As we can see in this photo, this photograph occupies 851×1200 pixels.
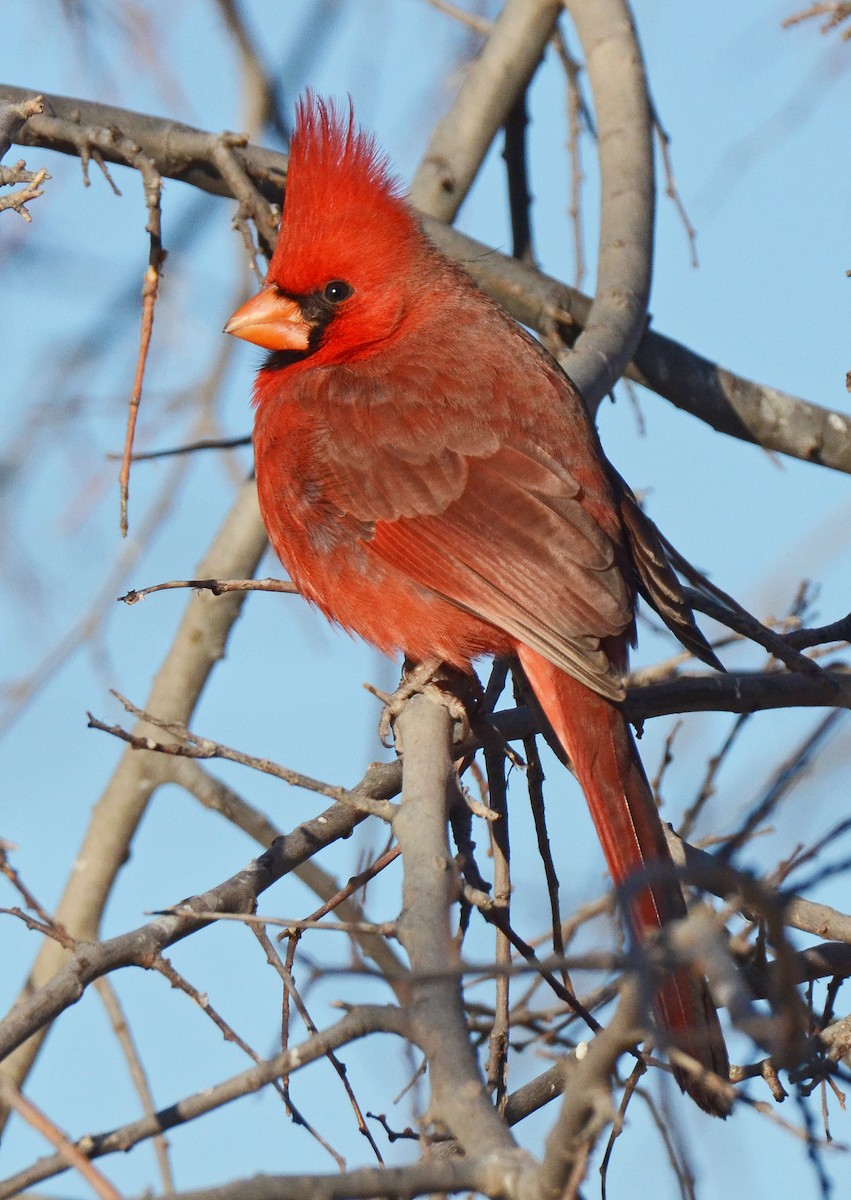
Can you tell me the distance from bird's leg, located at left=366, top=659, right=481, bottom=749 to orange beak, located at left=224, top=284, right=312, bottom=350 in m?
0.85

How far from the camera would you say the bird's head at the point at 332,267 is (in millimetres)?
3623

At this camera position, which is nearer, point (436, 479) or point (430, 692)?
point (430, 692)

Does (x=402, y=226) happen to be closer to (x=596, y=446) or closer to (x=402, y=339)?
(x=402, y=339)

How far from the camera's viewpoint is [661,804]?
3484mm

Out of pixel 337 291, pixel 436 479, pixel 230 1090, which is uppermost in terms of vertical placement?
pixel 337 291

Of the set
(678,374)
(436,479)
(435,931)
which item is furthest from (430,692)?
(678,374)

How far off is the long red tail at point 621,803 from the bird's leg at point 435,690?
0.48 feet

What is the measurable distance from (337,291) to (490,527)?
0.83 m

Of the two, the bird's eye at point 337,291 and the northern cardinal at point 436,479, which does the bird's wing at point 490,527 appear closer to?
the northern cardinal at point 436,479

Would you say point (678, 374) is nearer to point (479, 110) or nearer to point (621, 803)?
point (479, 110)

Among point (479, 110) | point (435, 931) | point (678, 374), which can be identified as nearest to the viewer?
point (435, 931)

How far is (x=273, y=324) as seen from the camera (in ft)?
11.9

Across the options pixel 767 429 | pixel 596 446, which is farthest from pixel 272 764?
pixel 767 429

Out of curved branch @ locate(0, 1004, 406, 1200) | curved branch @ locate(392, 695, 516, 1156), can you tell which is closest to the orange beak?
curved branch @ locate(392, 695, 516, 1156)
